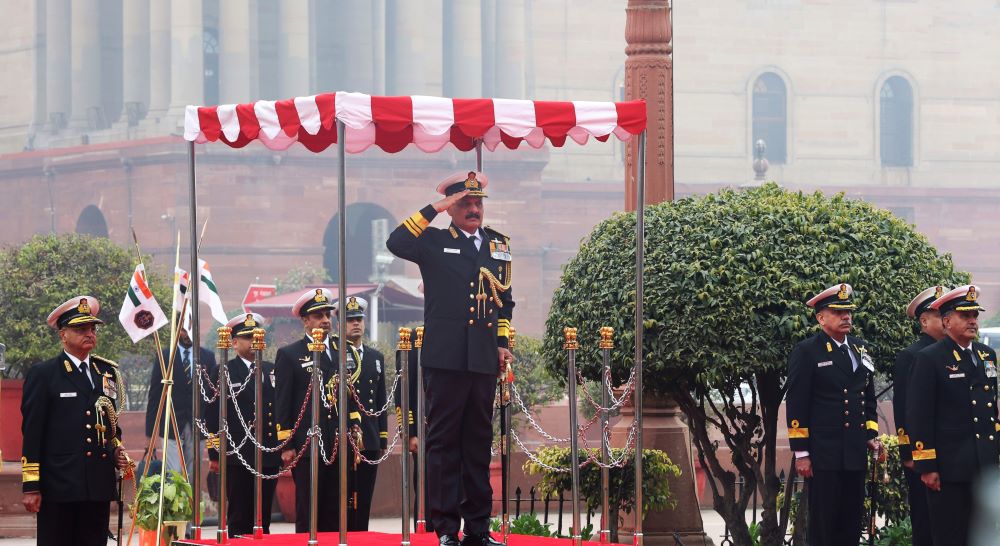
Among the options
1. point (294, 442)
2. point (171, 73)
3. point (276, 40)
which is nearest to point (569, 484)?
point (294, 442)

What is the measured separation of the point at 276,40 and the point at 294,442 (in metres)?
42.6

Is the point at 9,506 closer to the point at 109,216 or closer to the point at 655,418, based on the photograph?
the point at 655,418

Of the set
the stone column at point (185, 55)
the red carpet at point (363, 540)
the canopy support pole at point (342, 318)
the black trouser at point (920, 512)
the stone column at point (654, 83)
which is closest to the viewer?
the canopy support pole at point (342, 318)

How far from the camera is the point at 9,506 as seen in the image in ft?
53.7

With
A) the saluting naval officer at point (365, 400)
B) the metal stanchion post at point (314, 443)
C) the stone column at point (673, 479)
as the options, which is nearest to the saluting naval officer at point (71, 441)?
the metal stanchion post at point (314, 443)

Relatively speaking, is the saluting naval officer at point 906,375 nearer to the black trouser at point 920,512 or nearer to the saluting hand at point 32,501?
the black trouser at point 920,512

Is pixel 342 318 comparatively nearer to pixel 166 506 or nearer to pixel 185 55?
pixel 166 506

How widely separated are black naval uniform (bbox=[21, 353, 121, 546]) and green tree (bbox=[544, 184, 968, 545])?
351 centimetres

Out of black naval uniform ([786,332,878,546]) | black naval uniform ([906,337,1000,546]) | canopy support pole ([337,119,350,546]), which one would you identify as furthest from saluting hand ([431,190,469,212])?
black naval uniform ([906,337,1000,546])

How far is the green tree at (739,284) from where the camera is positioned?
11.2 metres

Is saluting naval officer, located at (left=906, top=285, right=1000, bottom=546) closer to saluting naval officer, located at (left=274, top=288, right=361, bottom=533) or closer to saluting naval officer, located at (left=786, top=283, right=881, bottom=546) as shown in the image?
saluting naval officer, located at (left=786, top=283, right=881, bottom=546)

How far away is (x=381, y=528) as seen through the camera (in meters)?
17.0

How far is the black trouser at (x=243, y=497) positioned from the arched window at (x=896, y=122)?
52219mm

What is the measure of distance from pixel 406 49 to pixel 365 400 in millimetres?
40676
